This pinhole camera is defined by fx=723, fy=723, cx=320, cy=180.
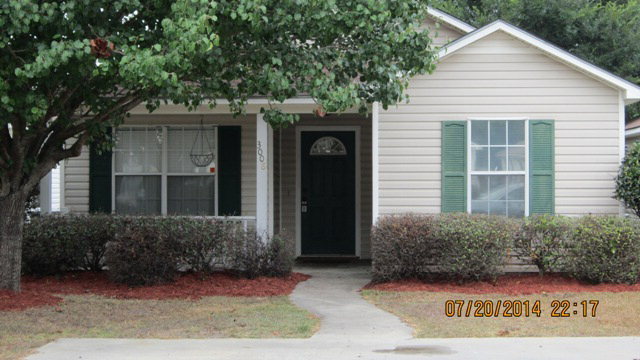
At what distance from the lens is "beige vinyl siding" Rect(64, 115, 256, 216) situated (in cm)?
1265

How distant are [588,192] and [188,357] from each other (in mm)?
7131

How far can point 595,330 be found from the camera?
775 cm

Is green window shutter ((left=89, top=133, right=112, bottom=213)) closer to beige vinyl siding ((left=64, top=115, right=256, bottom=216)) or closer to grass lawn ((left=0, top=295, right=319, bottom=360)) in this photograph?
beige vinyl siding ((left=64, top=115, right=256, bottom=216))

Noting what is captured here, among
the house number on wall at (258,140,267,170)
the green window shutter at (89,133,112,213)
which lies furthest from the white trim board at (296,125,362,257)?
the green window shutter at (89,133,112,213)

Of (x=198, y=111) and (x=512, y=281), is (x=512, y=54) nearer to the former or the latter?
(x=512, y=281)

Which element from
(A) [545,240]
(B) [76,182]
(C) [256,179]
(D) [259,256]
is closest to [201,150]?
(C) [256,179]

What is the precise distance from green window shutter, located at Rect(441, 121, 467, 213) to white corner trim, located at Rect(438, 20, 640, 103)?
1.13 m

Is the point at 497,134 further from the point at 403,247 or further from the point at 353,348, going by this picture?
the point at 353,348

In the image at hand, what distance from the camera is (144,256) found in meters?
10.4

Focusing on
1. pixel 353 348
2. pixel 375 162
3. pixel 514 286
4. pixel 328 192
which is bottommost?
pixel 353 348

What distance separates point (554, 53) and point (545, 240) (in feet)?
9.36

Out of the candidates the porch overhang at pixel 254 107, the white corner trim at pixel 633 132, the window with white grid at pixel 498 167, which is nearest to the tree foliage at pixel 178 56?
the porch overhang at pixel 254 107

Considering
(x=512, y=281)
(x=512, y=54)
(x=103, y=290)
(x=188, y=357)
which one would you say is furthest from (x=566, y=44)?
(x=188, y=357)

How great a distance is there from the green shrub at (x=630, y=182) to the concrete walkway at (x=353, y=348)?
12.1 ft
